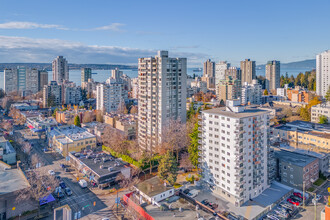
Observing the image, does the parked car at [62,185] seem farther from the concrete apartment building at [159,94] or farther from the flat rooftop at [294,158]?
the flat rooftop at [294,158]

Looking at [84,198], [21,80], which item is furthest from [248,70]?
[84,198]

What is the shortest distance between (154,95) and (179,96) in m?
2.51

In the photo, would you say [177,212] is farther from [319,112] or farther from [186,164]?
[319,112]

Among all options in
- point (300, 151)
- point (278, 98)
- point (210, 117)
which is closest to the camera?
point (210, 117)

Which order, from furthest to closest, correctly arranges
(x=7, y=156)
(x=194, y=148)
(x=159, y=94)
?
(x=159, y=94), (x=7, y=156), (x=194, y=148)

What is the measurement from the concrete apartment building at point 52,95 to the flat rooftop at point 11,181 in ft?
109

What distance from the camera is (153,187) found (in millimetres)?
15398

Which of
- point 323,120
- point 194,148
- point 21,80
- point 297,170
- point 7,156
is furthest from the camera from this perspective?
point 21,80

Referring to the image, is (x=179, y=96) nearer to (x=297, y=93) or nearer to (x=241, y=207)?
(x=241, y=207)

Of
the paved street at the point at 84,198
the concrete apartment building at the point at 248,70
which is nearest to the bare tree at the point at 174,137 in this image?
the paved street at the point at 84,198

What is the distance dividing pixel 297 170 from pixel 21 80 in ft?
208

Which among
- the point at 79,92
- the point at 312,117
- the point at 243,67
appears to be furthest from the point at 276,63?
the point at 79,92

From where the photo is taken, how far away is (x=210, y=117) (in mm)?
15305

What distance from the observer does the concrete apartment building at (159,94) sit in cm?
2186
